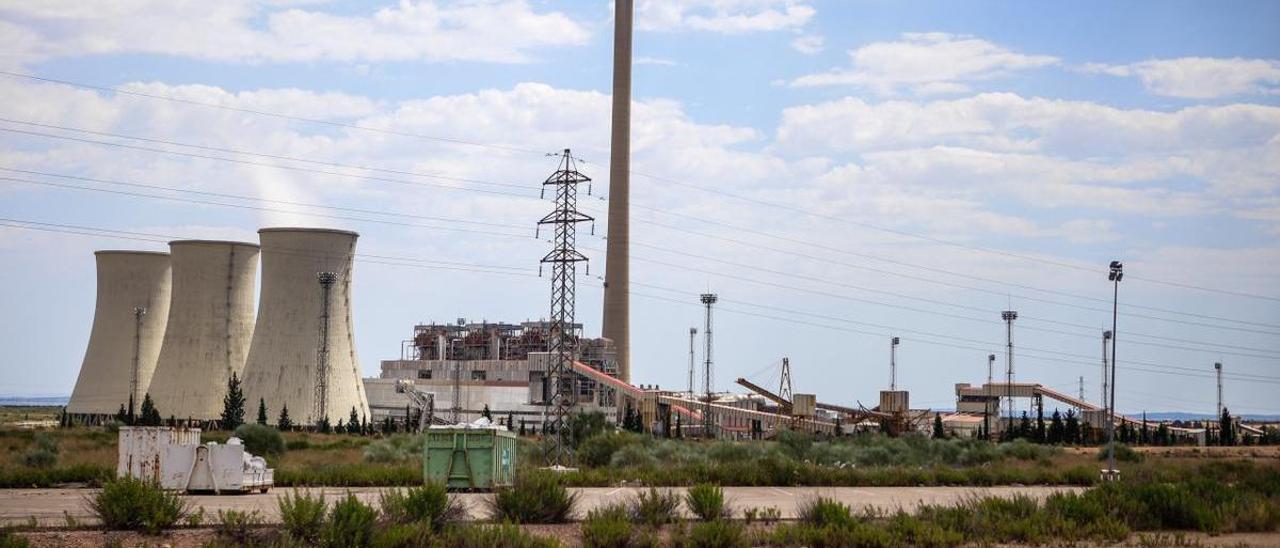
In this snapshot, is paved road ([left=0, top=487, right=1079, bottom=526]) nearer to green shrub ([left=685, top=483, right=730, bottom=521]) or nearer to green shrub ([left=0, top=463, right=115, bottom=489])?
green shrub ([left=0, top=463, right=115, bottom=489])

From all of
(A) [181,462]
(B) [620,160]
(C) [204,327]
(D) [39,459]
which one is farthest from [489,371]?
(A) [181,462]

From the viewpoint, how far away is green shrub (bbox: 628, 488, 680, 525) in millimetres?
16562

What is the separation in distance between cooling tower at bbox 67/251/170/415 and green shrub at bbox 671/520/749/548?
48.7m

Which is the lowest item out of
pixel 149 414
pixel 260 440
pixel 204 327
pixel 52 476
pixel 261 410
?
pixel 52 476

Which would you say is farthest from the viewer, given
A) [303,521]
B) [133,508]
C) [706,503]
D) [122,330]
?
[122,330]

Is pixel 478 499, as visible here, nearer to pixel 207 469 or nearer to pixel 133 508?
pixel 207 469

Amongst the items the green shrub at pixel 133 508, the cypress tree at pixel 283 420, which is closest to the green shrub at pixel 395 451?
the cypress tree at pixel 283 420

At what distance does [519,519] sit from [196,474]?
8559 mm

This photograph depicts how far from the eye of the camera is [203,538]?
14.8 metres

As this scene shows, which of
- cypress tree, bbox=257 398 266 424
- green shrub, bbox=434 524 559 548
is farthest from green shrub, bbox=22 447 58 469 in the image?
green shrub, bbox=434 524 559 548

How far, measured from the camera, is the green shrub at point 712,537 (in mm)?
14711

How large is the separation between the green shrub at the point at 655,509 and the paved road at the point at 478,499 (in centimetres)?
167

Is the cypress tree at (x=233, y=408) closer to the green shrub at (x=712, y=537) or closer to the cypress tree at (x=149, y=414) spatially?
the cypress tree at (x=149, y=414)

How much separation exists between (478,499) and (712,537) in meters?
6.88
